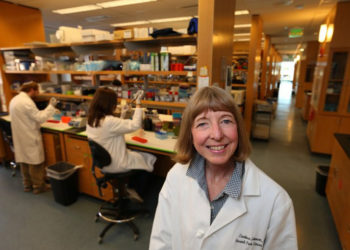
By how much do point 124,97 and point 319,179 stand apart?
2998mm

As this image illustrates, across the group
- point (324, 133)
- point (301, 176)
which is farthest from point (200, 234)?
point (324, 133)

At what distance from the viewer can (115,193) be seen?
7.93ft

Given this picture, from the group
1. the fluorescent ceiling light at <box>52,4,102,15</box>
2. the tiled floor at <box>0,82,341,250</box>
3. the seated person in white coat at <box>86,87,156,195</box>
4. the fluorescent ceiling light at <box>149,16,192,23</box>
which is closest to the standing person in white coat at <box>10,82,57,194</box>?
the tiled floor at <box>0,82,341,250</box>

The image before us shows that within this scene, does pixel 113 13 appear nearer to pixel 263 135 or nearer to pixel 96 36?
pixel 96 36

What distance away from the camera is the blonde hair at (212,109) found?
0.94 m

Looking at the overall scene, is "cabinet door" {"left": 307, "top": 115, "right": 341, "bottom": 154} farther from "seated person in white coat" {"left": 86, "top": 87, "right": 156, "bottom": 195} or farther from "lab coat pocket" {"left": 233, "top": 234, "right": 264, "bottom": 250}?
"lab coat pocket" {"left": 233, "top": 234, "right": 264, "bottom": 250}

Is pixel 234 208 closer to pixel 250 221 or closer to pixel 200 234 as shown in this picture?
pixel 250 221

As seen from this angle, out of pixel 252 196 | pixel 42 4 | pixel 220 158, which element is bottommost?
pixel 252 196

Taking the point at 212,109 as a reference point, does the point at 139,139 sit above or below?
below

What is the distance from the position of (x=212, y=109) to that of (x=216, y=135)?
4.8 inches

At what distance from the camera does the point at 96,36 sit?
3.03 m

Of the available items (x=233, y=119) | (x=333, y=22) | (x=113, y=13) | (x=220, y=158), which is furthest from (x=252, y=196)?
(x=113, y=13)

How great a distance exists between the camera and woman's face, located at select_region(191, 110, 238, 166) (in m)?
0.90

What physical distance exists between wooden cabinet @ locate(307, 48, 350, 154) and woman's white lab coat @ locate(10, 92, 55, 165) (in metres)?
4.66
